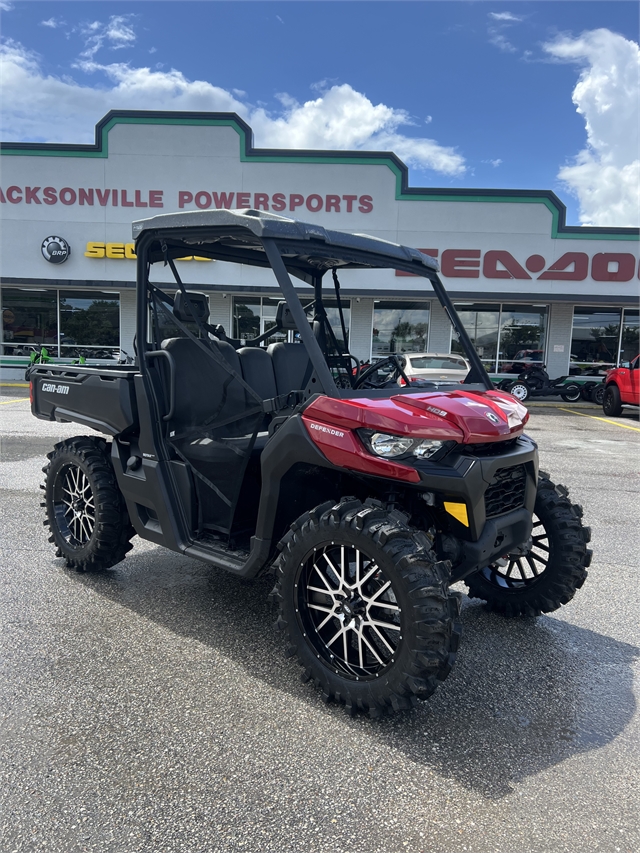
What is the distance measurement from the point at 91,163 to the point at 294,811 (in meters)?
21.7

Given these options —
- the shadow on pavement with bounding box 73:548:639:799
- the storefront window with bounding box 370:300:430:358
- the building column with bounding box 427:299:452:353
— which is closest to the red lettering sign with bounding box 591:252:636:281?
the building column with bounding box 427:299:452:353

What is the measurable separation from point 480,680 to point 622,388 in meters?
15.0

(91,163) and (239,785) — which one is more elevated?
(91,163)

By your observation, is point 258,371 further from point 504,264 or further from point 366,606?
point 504,264

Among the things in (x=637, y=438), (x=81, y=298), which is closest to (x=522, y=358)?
(x=637, y=438)

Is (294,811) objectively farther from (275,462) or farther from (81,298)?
(81,298)

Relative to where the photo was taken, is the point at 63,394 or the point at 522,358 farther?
the point at 522,358

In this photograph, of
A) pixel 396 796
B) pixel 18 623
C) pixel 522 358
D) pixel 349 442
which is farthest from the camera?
pixel 522 358

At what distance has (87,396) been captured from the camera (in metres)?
4.22

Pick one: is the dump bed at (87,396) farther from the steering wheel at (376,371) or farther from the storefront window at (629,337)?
the storefront window at (629,337)

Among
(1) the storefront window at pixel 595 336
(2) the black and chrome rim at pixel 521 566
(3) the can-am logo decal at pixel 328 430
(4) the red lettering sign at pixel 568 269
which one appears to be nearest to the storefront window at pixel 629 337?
(1) the storefront window at pixel 595 336

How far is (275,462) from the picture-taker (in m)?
3.05

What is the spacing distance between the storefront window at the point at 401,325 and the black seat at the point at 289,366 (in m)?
16.8

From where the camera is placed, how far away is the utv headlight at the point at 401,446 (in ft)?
9.03
